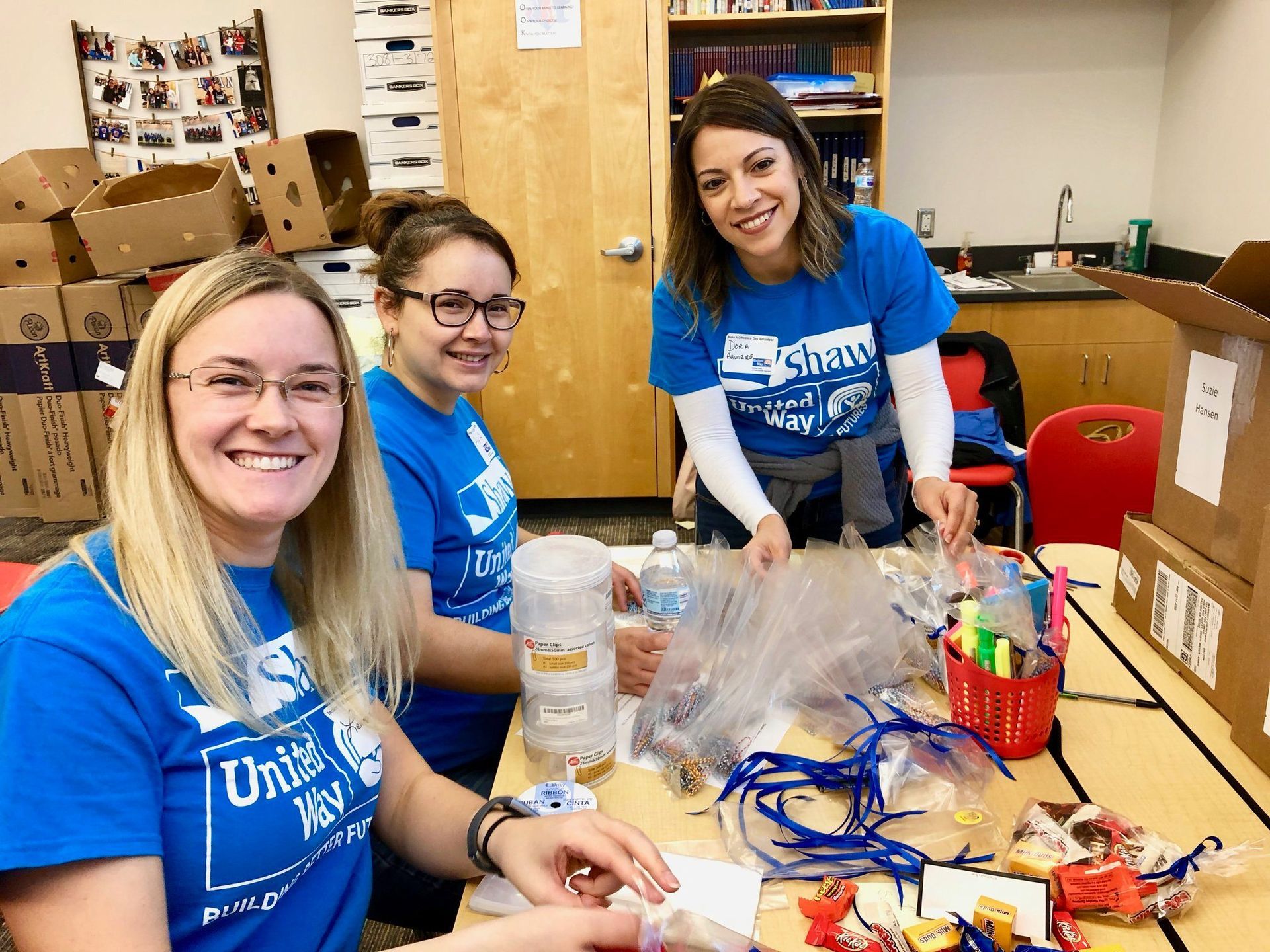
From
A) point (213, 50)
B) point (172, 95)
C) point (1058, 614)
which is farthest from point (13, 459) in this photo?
point (1058, 614)

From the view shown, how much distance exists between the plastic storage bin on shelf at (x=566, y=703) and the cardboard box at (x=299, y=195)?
2791 millimetres

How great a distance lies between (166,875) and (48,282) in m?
3.80

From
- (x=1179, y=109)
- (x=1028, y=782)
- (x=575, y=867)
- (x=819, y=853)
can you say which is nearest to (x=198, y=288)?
(x=575, y=867)

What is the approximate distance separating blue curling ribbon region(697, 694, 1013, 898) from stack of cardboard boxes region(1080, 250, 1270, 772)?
31 centimetres

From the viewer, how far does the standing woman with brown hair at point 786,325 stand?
5.13 feet

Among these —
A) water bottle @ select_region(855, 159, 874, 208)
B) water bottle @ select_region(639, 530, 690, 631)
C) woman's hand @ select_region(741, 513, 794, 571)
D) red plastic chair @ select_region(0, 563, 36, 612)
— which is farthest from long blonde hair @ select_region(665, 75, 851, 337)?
water bottle @ select_region(855, 159, 874, 208)

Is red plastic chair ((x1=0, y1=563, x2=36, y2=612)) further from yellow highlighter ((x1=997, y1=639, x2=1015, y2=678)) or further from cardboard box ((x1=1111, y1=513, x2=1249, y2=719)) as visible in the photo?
cardboard box ((x1=1111, y1=513, x2=1249, y2=719))

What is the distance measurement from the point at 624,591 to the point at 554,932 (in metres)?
0.67

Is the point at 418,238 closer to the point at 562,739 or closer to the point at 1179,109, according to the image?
A: the point at 562,739

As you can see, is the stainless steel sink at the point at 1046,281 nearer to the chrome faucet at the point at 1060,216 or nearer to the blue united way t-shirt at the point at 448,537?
the chrome faucet at the point at 1060,216

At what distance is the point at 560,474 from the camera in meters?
3.78

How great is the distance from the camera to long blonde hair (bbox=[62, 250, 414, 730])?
0.76 metres

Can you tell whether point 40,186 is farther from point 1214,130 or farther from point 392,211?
point 1214,130

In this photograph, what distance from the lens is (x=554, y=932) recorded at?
753 millimetres
